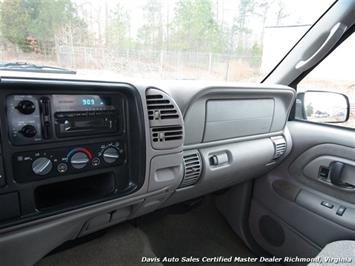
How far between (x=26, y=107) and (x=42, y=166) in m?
0.17

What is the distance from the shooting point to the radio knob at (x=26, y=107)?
0.68 metres

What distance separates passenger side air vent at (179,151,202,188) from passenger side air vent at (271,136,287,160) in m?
0.65

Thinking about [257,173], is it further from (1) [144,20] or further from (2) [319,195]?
(1) [144,20]

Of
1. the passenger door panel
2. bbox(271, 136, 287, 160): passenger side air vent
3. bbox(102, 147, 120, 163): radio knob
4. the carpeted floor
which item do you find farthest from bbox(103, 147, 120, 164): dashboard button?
the passenger door panel

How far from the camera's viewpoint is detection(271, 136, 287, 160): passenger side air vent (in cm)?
164

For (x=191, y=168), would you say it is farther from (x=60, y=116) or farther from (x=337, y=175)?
(x=337, y=175)

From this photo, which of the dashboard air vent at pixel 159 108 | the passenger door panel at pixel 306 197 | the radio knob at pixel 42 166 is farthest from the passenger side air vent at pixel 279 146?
the radio knob at pixel 42 166

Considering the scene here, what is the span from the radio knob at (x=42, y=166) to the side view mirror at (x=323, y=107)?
1.74 metres

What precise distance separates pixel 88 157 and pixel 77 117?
14cm

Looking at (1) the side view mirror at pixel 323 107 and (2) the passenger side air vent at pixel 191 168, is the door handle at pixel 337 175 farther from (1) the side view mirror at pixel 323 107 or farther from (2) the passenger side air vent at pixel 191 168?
(2) the passenger side air vent at pixel 191 168

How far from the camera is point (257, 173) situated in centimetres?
174

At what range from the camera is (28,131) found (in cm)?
70

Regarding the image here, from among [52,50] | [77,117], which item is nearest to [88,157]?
[77,117]

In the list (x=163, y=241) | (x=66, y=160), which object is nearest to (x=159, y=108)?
(x=66, y=160)
